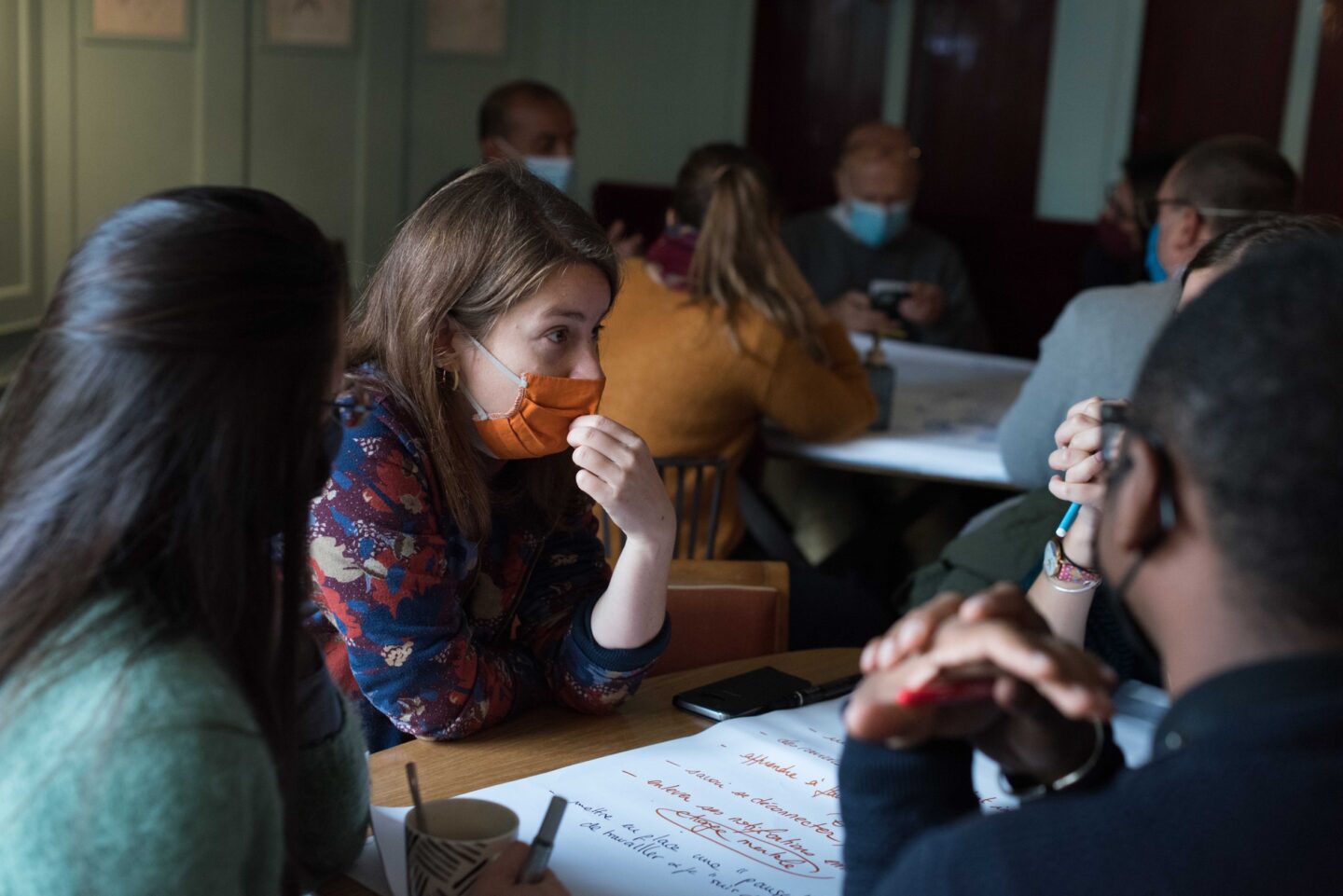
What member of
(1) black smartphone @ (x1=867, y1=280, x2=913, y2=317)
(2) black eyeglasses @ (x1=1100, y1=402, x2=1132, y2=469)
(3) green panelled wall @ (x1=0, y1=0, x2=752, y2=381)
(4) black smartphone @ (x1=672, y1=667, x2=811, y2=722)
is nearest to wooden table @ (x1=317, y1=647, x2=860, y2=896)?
(4) black smartphone @ (x1=672, y1=667, x2=811, y2=722)

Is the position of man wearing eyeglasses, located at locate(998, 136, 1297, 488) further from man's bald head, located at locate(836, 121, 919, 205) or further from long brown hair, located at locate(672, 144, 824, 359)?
man's bald head, located at locate(836, 121, 919, 205)

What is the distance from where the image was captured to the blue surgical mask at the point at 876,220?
449 centimetres

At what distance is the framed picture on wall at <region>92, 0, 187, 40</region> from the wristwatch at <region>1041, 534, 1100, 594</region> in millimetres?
3006

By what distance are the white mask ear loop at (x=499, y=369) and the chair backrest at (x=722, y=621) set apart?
39cm

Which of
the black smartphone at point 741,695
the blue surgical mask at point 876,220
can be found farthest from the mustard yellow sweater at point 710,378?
the blue surgical mask at point 876,220

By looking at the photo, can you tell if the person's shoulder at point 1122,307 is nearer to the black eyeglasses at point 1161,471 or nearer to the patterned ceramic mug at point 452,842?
the black eyeglasses at point 1161,471

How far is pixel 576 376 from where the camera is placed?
1.63 m

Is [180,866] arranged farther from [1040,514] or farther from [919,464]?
[919,464]

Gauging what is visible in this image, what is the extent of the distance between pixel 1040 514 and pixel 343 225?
3192 mm

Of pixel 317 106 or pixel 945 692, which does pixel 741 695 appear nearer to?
pixel 945 692

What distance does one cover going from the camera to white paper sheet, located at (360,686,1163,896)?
1.14 meters

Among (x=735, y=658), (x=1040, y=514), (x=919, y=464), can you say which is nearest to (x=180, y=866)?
(x=735, y=658)

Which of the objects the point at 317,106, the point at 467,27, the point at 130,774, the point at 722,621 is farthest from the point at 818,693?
the point at 467,27

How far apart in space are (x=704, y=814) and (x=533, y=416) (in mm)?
532
